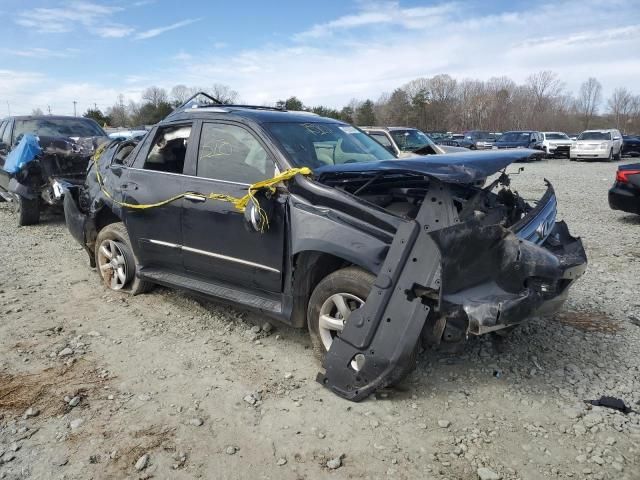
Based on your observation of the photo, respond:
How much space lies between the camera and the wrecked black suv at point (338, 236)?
306cm

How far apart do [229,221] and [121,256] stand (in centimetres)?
188

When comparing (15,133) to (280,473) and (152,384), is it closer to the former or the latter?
(152,384)

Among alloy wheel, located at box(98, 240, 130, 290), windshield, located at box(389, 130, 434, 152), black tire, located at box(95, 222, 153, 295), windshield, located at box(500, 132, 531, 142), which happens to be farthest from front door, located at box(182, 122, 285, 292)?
windshield, located at box(500, 132, 531, 142)

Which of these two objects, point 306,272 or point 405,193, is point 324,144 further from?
point 306,272

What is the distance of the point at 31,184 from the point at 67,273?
3.22m

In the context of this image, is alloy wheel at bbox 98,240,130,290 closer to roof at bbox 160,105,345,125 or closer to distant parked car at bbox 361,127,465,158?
roof at bbox 160,105,345,125

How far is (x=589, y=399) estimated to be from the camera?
3271 millimetres

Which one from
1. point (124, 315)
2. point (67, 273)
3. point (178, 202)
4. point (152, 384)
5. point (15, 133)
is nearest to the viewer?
point (152, 384)

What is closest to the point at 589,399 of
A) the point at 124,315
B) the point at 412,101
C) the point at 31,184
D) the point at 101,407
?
the point at 101,407

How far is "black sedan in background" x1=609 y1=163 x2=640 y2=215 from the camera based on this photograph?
827 centimetres

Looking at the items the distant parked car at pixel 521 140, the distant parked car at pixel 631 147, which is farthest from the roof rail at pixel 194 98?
the distant parked car at pixel 631 147

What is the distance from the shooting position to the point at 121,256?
17.2ft

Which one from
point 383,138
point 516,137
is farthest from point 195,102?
point 516,137

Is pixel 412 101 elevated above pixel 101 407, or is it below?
above
